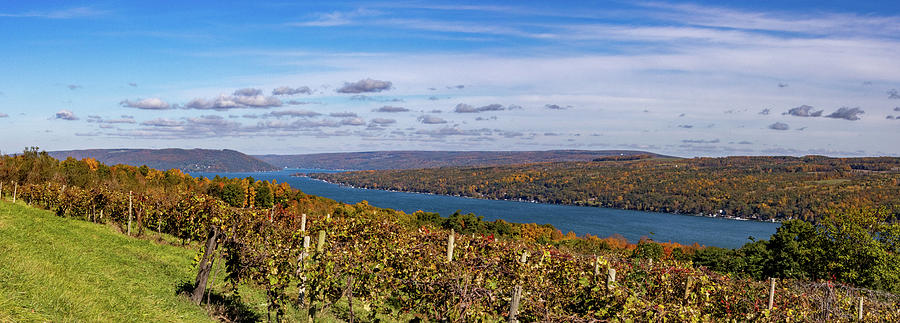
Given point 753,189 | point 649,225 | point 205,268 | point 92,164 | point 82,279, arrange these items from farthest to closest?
point 753,189, point 649,225, point 92,164, point 205,268, point 82,279

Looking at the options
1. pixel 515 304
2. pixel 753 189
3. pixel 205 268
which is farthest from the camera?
pixel 753 189

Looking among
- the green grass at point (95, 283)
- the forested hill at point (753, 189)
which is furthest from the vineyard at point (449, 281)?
the forested hill at point (753, 189)

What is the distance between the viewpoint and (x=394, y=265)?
9086 millimetres

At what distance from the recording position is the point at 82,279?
332 inches

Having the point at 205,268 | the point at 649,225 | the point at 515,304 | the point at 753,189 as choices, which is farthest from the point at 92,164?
the point at 753,189

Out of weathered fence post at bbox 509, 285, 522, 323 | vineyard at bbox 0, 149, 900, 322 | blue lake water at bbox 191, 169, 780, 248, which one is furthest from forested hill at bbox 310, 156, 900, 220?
weathered fence post at bbox 509, 285, 522, 323

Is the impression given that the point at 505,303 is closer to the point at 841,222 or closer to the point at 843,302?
the point at 843,302

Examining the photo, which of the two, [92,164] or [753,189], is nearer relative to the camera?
[92,164]

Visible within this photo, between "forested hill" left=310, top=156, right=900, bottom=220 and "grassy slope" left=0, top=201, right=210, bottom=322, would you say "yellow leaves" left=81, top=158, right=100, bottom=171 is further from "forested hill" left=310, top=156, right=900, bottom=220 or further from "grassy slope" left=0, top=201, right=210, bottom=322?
"forested hill" left=310, top=156, right=900, bottom=220

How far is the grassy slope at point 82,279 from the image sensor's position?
21.8 ft

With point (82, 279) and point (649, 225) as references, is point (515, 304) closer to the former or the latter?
point (82, 279)

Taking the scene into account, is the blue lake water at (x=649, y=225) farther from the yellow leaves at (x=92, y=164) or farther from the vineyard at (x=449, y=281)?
the vineyard at (x=449, y=281)

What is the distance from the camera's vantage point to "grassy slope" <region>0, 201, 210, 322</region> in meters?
6.63

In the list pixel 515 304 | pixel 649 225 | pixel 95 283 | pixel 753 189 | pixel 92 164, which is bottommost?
pixel 649 225
